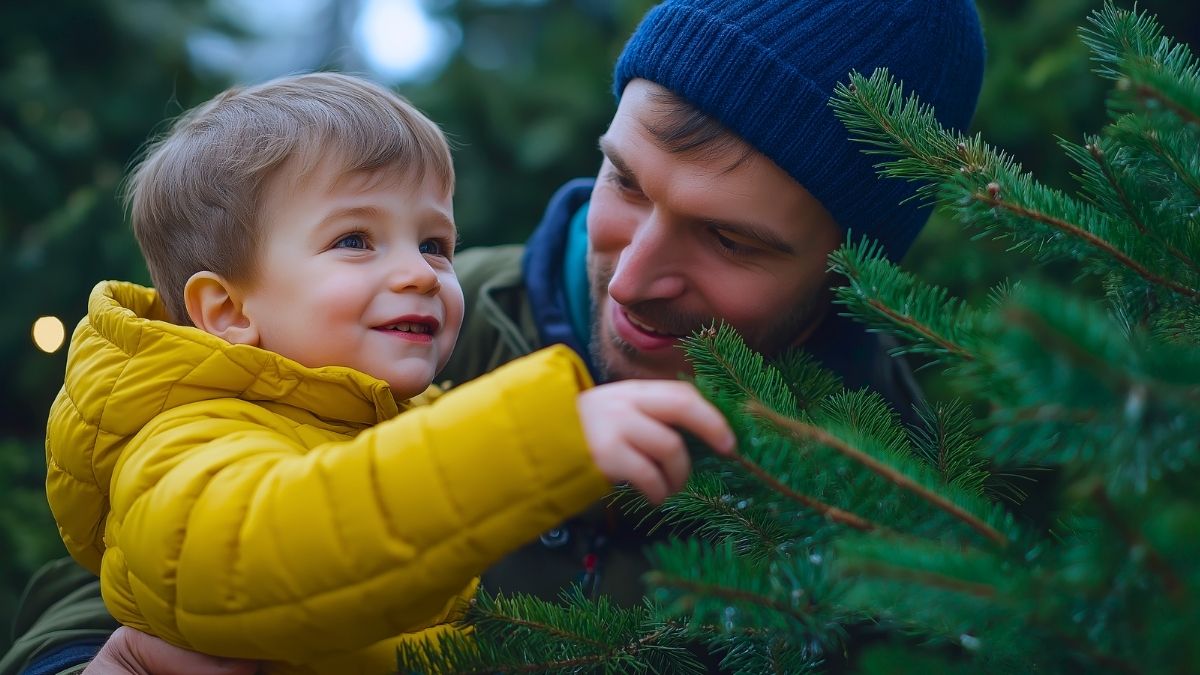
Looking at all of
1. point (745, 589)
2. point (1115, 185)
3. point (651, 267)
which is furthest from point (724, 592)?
point (651, 267)

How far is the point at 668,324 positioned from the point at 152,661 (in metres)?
1.19

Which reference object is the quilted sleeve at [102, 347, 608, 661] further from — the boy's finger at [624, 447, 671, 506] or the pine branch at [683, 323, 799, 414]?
the pine branch at [683, 323, 799, 414]

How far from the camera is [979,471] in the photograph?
4.36ft

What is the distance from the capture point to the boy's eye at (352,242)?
156cm

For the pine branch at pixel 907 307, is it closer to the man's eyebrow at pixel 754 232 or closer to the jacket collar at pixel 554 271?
the man's eyebrow at pixel 754 232

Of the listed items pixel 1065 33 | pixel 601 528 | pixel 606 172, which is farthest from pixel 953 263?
pixel 601 528

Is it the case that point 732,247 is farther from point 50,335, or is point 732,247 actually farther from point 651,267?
point 50,335

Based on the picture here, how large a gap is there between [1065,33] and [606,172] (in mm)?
1502

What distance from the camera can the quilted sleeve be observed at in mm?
1040

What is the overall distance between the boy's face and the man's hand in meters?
0.44

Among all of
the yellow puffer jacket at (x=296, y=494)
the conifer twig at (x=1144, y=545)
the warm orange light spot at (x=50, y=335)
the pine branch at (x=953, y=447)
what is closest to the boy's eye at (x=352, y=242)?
the yellow puffer jacket at (x=296, y=494)

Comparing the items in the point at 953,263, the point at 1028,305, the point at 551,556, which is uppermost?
the point at 1028,305

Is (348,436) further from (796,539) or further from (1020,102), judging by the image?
(1020,102)

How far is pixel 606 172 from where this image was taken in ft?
7.53
